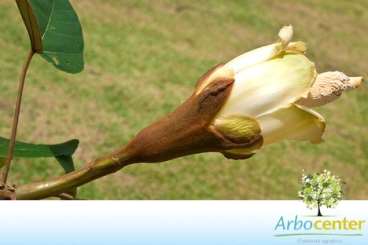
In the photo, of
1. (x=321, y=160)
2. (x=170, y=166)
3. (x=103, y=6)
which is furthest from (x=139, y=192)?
(x=103, y=6)

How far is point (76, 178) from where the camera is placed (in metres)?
0.44

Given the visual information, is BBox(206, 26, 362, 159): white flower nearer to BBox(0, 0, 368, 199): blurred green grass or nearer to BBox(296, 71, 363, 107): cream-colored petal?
BBox(296, 71, 363, 107): cream-colored petal

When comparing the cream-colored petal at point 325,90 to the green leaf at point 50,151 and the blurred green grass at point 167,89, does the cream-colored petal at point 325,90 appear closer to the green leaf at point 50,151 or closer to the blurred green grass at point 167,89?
the green leaf at point 50,151

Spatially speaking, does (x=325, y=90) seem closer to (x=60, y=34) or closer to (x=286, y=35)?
(x=286, y=35)

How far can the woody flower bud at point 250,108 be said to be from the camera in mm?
431

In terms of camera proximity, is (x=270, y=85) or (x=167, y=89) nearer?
(x=270, y=85)

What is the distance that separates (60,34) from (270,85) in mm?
232

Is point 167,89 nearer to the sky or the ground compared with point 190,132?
nearer to the sky

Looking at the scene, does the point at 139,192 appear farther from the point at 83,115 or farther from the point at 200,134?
the point at 200,134

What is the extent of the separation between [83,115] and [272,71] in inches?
131

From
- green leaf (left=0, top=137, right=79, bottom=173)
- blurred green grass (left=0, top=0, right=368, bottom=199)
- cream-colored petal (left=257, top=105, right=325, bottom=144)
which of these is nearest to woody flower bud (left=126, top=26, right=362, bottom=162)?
cream-colored petal (left=257, top=105, right=325, bottom=144)

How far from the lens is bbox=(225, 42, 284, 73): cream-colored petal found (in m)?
0.45

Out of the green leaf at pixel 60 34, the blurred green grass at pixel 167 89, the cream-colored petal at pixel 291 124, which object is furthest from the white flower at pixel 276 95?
the blurred green grass at pixel 167 89

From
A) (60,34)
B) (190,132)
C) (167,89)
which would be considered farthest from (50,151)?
(167,89)
